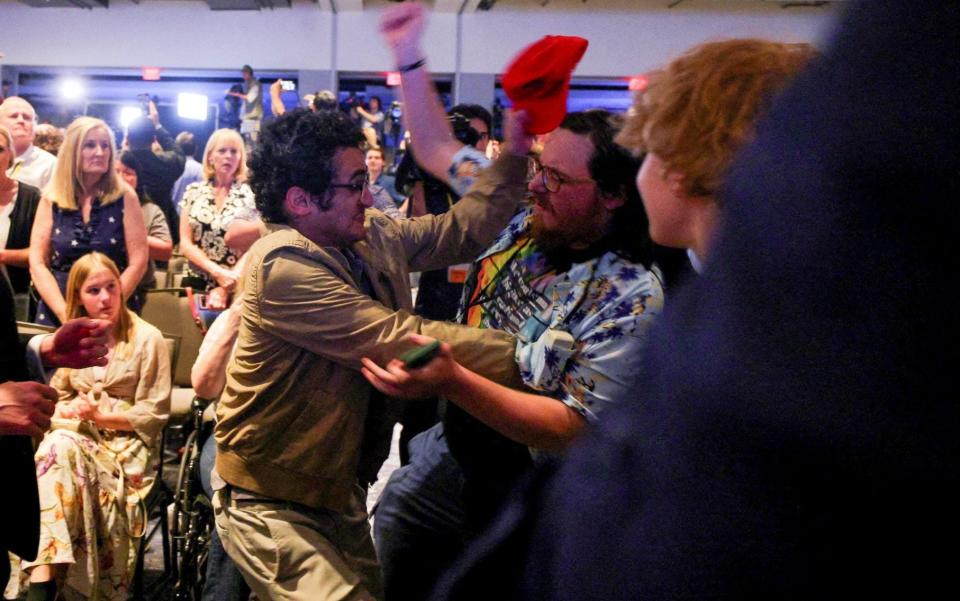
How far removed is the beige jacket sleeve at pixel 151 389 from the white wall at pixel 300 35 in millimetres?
9901

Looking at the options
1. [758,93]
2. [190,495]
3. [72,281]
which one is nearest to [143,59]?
[72,281]

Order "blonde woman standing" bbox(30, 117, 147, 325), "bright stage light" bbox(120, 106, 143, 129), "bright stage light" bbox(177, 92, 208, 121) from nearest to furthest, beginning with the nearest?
"blonde woman standing" bbox(30, 117, 147, 325)
"bright stage light" bbox(177, 92, 208, 121)
"bright stage light" bbox(120, 106, 143, 129)

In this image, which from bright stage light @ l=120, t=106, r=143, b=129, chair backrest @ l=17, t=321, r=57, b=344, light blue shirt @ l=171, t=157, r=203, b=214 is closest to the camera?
chair backrest @ l=17, t=321, r=57, b=344

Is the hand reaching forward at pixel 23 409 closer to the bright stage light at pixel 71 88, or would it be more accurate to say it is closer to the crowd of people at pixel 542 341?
the crowd of people at pixel 542 341

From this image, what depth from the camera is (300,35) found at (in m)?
12.4

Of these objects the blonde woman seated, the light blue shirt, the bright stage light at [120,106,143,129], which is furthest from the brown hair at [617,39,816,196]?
the bright stage light at [120,106,143,129]

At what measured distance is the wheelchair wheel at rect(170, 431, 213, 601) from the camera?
8.81ft

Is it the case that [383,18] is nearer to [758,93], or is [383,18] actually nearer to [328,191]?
[328,191]

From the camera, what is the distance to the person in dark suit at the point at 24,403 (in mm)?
1615

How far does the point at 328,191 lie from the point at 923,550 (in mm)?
1769

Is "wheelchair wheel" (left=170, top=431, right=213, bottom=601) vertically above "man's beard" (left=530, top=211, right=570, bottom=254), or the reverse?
"man's beard" (left=530, top=211, right=570, bottom=254)

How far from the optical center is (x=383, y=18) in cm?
198

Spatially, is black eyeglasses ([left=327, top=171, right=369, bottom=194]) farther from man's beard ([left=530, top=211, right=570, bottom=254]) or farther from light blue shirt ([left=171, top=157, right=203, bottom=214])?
light blue shirt ([left=171, top=157, right=203, bottom=214])

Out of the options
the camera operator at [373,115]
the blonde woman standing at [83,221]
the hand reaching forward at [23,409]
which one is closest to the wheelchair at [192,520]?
the hand reaching forward at [23,409]
